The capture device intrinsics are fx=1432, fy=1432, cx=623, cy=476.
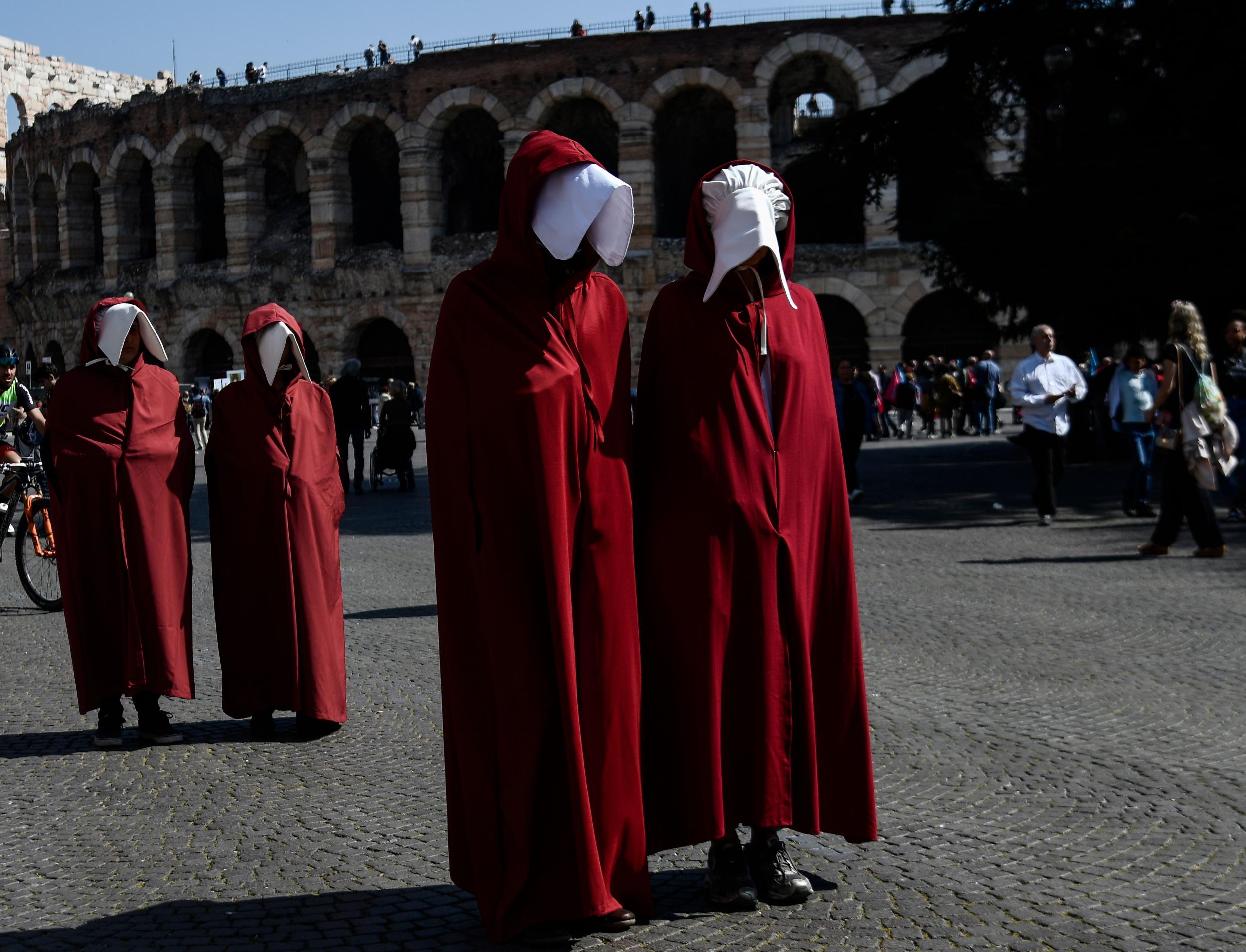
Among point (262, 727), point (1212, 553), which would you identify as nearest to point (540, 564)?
point (262, 727)

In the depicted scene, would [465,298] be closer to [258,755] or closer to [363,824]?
[363,824]

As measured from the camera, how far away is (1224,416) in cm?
988

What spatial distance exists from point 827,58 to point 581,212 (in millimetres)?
31921

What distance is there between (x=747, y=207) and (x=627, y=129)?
104ft

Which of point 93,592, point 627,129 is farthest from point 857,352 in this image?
point 93,592

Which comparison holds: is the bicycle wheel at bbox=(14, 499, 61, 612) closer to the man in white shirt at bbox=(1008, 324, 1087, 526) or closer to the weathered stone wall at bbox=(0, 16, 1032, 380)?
the man in white shirt at bbox=(1008, 324, 1087, 526)

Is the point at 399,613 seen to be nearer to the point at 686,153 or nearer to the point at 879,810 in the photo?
the point at 879,810

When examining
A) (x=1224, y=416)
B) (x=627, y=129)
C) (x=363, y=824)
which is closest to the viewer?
(x=363, y=824)

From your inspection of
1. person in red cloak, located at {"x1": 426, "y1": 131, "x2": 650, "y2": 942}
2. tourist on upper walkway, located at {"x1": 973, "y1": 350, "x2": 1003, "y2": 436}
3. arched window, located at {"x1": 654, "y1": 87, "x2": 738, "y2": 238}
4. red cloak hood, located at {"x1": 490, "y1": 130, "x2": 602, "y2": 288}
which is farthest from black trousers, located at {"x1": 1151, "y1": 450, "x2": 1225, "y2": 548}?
arched window, located at {"x1": 654, "y1": 87, "x2": 738, "y2": 238}

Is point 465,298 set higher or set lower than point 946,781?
higher

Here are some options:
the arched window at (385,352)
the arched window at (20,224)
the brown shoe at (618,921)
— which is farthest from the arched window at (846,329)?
the brown shoe at (618,921)

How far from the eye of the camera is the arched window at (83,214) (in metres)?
43.1

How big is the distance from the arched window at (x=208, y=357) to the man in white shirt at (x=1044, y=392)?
106 feet

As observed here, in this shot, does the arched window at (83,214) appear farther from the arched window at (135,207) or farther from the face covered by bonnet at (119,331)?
the face covered by bonnet at (119,331)
